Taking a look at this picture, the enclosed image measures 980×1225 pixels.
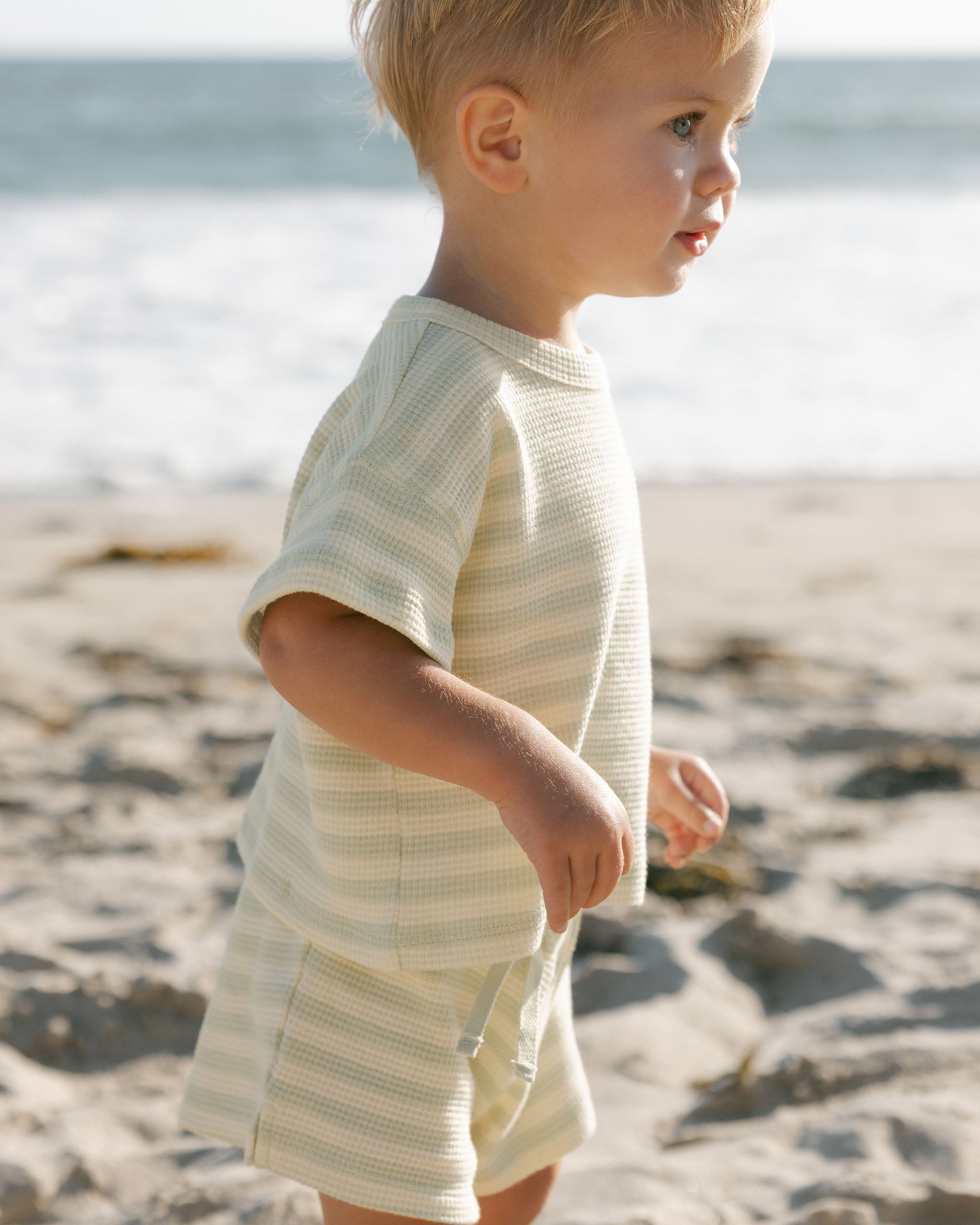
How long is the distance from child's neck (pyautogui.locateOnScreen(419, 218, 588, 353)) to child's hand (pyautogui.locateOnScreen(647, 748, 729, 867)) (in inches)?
22.1

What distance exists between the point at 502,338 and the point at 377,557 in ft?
0.89

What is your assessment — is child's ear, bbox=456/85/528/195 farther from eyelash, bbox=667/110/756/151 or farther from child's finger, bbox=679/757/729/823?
child's finger, bbox=679/757/729/823

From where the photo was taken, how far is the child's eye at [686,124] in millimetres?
1185

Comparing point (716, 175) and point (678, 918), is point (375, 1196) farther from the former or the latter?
point (678, 918)

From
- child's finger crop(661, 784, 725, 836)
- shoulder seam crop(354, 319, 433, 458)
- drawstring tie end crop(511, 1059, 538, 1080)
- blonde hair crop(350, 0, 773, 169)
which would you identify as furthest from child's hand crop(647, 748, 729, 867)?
blonde hair crop(350, 0, 773, 169)

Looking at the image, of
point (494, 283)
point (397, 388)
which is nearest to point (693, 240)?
point (494, 283)

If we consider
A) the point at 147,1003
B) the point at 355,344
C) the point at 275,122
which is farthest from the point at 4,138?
the point at 147,1003

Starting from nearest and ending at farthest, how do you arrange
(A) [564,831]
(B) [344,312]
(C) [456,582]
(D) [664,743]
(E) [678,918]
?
(A) [564,831] → (C) [456,582] → (E) [678,918] → (D) [664,743] → (B) [344,312]

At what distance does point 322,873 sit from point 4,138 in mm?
20542

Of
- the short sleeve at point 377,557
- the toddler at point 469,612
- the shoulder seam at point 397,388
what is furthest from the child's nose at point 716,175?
the short sleeve at point 377,557

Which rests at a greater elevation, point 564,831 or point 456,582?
point 456,582

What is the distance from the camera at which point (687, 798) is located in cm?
158

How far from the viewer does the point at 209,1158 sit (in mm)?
1816

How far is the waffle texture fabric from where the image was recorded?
1.11 m
